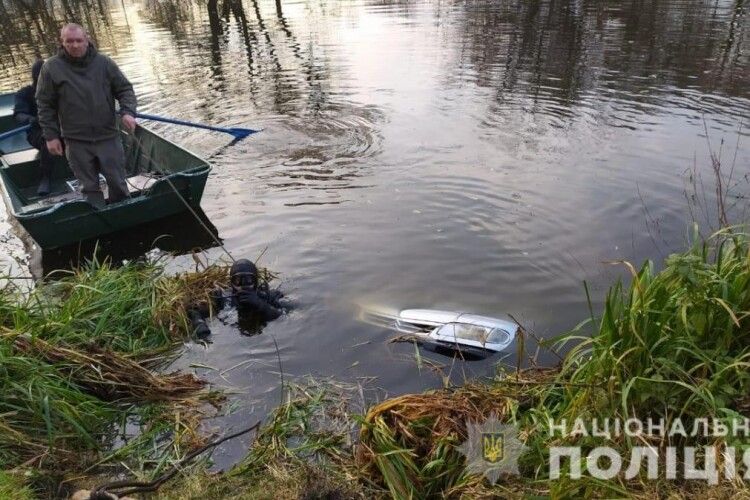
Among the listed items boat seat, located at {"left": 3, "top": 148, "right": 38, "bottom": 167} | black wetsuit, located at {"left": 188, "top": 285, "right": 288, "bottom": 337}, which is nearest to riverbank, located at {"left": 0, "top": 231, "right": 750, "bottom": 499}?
black wetsuit, located at {"left": 188, "top": 285, "right": 288, "bottom": 337}

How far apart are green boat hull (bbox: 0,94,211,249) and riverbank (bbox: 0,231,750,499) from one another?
7.17ft

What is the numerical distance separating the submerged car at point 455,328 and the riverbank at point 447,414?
76 centimetres

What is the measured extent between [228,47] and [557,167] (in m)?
14.6

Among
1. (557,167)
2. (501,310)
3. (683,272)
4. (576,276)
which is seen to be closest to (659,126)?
(557,167)

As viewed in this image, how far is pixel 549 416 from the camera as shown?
10.3ft

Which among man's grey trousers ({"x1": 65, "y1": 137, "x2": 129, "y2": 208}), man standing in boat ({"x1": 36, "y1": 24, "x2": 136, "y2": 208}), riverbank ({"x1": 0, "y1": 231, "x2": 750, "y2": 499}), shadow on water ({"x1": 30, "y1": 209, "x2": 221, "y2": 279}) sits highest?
man standing in boat ({"x1": 36, "y1": 24, "x2": 136, "y2": 208})

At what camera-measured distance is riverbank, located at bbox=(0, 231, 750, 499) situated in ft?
9.08

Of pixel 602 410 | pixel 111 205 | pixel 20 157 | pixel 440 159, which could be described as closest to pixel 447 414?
pixel 602 410

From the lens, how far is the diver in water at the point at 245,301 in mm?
5344

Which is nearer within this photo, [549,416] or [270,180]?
[549,416]

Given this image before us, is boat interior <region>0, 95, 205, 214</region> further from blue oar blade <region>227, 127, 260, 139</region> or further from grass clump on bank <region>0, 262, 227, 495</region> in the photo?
grass clump on bank <region>0, 262, 227, 495</region>

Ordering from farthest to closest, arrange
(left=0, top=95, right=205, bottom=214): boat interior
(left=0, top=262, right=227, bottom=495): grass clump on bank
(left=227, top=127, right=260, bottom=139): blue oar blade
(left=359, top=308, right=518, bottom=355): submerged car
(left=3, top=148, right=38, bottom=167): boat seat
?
(left=227, top=127, right=260, bottom=139): blue oar blade
(left=3, top=148, right=38, bottom=167): boat seat
(left=0, top=95, right=205, bottom=214): boat interior
(left=359, top=308, right=518, bottom=355): submerged car
(left=0, top=262, right=227, bottom=495): grass clump on bank

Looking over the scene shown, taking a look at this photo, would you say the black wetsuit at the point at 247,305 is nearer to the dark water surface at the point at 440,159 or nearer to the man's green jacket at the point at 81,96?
the dark water surface at the point at 440,159

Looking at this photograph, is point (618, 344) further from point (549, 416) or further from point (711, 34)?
point (711, 34)
